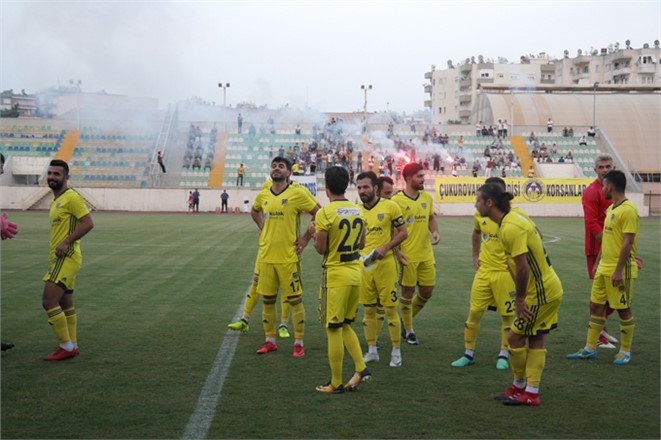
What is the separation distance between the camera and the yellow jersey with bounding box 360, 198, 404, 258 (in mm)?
8492

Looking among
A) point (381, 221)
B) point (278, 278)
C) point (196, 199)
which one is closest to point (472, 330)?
point (381, 221)

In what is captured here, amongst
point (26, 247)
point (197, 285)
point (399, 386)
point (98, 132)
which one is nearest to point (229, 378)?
point (399, 386)

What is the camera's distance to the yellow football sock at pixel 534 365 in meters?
6.96

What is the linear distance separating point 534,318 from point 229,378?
10.4 ft

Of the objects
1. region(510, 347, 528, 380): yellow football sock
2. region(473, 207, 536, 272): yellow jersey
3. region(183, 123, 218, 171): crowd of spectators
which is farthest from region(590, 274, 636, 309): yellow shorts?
region(183, 123, 218, 171): crowd of spectators

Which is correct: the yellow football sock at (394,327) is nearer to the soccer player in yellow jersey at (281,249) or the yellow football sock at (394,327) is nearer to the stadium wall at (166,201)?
the soccer player in yellow jersey at (281,249)

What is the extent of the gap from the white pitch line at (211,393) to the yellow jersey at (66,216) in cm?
214

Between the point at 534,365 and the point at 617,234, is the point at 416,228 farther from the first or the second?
the point at 534,365

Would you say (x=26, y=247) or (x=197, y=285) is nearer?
(x=197, y=285)

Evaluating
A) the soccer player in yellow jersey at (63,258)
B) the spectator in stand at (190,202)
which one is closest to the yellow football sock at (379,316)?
the soccer player in yellow jersey at (63,258)

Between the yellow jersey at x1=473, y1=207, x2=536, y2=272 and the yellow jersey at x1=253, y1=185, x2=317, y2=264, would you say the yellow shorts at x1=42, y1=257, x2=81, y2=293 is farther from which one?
the yellow jersey at x1=473, y1=207, x2=536, y2=272

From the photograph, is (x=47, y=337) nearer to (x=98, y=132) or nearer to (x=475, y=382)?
(x=475, y=382)

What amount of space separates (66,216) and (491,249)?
4.96 meters

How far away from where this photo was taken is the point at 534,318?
22.6ft
